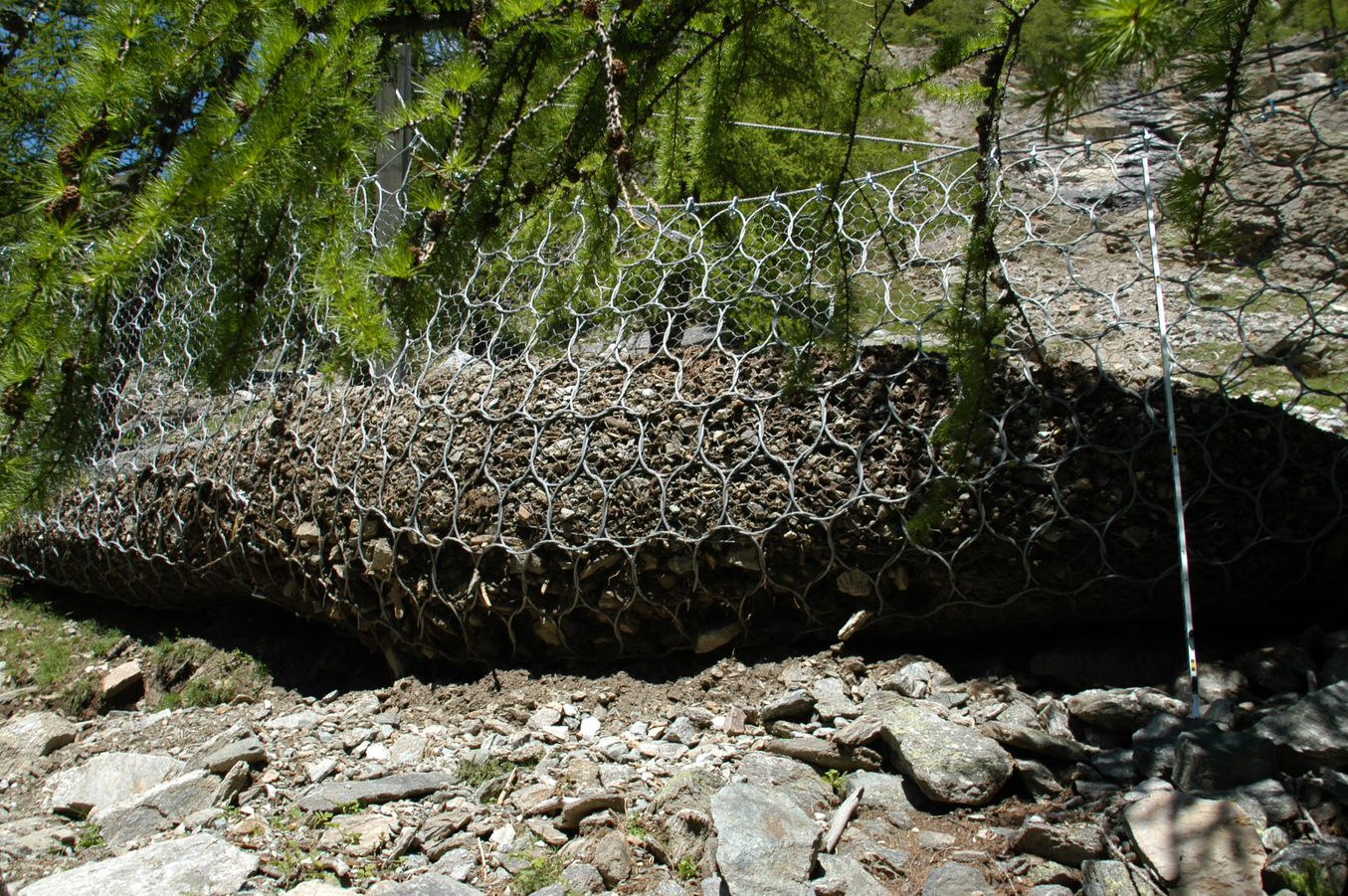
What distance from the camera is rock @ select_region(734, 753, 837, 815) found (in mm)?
2172

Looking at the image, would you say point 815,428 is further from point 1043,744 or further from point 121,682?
point 121,682

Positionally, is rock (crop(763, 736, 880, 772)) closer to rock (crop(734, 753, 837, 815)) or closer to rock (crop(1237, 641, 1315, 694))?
rock (crop(734, 753, 837, 815))

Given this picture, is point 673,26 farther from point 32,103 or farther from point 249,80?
point 32,103

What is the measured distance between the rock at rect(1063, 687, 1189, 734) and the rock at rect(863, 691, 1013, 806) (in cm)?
30

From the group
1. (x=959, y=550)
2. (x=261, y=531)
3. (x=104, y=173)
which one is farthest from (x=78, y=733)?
(x=959, y=550)

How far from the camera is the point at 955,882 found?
1819 mm

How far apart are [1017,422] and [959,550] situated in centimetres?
40

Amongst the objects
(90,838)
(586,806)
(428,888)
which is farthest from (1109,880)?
(90,838)

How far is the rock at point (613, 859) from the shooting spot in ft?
6.41

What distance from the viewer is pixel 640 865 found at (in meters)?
2.00

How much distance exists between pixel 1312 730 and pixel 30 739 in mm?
4055

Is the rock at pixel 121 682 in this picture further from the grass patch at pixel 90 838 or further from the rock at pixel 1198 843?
the rock at pixel 1198 843

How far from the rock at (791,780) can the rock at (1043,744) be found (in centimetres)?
44

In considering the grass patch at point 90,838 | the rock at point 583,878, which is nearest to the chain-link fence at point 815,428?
the rock at point 583,878
